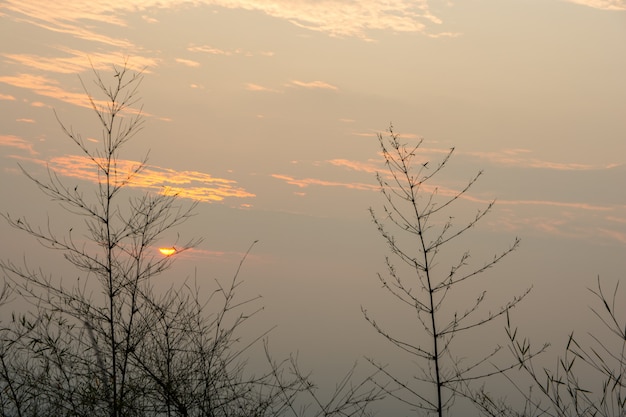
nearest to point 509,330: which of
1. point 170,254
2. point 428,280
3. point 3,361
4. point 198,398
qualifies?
point 428,280

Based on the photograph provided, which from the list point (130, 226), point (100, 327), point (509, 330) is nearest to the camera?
point (509, 330)

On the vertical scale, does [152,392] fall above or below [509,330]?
below

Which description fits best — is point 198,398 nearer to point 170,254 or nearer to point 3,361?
point 170,254

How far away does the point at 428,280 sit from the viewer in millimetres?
8531

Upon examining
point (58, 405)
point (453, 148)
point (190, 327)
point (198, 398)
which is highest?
point (453, 148)

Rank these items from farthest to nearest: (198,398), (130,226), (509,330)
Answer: (130,226) → (198,398) → (509,330)

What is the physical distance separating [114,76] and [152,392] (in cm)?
389

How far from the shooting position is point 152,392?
8250 millimetres

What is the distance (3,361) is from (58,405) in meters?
1.42

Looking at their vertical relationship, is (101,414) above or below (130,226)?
below

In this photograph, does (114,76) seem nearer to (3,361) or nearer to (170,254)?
(170,254)

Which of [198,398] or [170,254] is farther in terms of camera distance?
[170,254]

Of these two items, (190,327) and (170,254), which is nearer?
(190,327)

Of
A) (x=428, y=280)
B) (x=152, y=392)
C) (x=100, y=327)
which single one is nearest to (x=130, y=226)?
(x=100, y=327)
